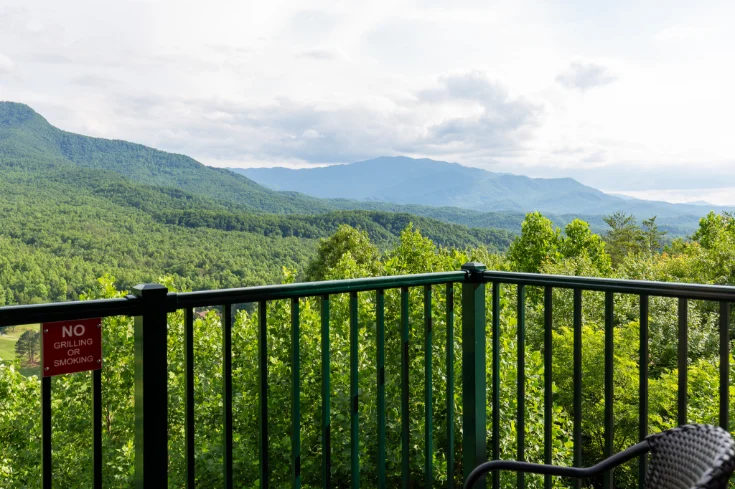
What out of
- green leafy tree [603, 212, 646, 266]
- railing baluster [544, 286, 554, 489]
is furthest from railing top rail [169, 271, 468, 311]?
green leafy tree [603, 212, 646, 266]

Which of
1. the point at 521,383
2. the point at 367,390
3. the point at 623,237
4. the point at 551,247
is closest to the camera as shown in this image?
the point at 521,383

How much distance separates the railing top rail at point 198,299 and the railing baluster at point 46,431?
182 millimetres

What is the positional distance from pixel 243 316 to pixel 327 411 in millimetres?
10705

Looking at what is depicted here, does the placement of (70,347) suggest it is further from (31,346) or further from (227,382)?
(31,346)

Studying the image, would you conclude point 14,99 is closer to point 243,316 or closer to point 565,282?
point 243,316

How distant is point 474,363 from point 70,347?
1546mm

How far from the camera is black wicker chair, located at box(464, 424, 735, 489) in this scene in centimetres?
90

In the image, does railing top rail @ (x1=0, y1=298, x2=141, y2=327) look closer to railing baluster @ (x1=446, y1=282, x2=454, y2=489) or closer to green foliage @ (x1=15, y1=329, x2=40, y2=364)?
green foliage @ (x1=15, y1=329, x2=40, y2=364)

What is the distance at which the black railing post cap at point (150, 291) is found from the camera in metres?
1.49

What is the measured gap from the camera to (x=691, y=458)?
1043mm

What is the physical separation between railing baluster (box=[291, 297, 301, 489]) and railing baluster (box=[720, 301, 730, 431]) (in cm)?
129

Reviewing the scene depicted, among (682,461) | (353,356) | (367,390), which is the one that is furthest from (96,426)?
(367,390)

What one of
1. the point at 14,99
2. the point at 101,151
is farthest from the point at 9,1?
the point at 14,99

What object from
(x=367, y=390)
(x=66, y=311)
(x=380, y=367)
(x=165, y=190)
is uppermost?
(x=165, y=190)
